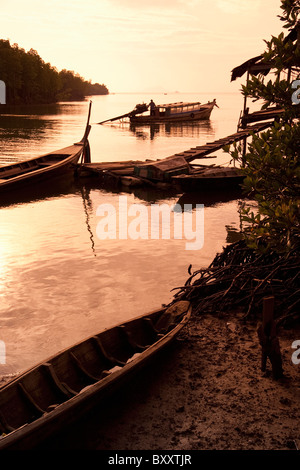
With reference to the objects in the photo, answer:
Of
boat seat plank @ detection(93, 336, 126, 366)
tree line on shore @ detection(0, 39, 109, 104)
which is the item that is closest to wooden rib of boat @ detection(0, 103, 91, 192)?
boat seat plank @ detection(93, 336, 126, 366)

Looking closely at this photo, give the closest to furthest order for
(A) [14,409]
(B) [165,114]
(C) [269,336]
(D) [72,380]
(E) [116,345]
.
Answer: (A) [14,409] < (D) [72,380] < (C) [269,336] < (E) [116,345] < (B) [165,114]

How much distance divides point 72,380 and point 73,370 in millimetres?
146

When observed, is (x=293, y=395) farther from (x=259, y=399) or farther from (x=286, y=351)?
(x=286, y=351)

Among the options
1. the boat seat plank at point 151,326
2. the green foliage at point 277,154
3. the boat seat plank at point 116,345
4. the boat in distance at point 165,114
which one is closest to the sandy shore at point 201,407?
the boat seat plank at point 151,326

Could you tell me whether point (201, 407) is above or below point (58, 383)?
below

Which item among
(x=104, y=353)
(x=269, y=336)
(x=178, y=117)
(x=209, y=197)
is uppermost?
(x=178, y=117)

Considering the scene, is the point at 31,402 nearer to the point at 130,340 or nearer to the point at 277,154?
the point at 130,340

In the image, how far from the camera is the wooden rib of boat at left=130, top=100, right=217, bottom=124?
65.2 m

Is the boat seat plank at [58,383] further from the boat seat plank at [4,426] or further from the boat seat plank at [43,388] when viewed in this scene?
the boat seat plank at [4,426]

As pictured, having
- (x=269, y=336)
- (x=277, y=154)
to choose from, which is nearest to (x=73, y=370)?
(x=269, y=336)

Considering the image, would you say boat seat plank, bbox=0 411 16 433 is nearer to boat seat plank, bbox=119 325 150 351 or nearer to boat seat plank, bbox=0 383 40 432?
boat seat plank, bbox=0 383 40 432

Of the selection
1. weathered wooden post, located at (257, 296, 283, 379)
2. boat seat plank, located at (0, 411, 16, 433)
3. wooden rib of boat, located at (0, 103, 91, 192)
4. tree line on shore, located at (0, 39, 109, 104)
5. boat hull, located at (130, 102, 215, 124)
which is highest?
tree line on shore, located at (0, 39, 109, 104)

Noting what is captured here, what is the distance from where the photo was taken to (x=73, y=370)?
661cm

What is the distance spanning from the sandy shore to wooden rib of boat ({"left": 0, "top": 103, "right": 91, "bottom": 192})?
15.7 metres
